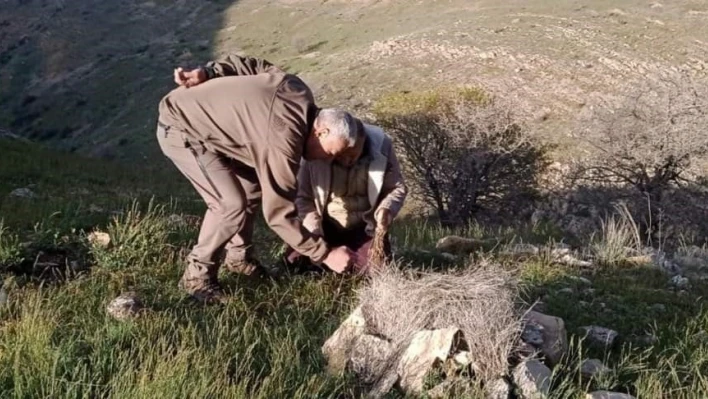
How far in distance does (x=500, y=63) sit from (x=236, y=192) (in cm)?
2449

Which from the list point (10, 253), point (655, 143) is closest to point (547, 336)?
point (10, 253)

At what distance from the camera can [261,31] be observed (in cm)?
4725

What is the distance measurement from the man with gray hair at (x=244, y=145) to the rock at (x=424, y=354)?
92 centimetres

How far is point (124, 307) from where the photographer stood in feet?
12.8

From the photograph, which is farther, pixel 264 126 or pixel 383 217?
pixel 383 217

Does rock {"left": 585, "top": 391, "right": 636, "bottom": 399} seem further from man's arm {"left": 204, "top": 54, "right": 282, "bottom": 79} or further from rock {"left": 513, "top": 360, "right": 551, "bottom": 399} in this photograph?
man's arm {"left": 204, "top": 54, "right": 282, "bottom": 79}

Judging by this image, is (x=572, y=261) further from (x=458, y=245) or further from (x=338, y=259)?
(x=338, y=259)

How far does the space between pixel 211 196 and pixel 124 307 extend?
853 mm

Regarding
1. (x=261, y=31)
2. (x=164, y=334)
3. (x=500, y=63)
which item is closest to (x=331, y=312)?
(x=164, y=334)

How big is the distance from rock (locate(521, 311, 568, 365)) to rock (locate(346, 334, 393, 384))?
0.67 m

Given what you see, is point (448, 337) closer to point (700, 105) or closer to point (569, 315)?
point (569, 315)

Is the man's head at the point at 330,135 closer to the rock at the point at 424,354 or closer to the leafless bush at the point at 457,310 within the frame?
the leafless bush at the point at 457,310

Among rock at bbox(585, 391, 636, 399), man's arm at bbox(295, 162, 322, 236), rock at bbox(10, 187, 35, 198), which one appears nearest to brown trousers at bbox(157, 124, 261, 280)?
man's arm at bbox(295, 162, 322, 236)

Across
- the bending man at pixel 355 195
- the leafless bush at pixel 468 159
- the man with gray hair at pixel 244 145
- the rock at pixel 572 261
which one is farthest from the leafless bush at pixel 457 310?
the leafless bush at pixel 468 159
